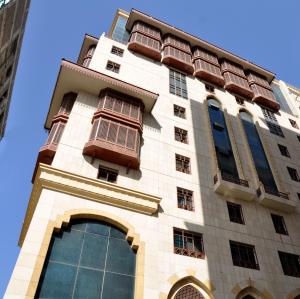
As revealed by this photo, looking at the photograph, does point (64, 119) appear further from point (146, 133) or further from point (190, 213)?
point (190, 213)

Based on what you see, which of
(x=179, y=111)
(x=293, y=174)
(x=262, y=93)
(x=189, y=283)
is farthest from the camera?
(x=262, y=93)

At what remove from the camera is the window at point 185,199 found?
1920 centimetres

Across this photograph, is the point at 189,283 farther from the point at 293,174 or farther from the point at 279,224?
the point at 293,174

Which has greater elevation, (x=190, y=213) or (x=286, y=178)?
(x=286, y=178)

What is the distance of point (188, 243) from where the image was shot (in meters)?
17.4

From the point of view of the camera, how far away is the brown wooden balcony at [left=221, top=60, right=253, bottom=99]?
33.8m

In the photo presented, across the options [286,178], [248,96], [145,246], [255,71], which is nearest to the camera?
[145,246]

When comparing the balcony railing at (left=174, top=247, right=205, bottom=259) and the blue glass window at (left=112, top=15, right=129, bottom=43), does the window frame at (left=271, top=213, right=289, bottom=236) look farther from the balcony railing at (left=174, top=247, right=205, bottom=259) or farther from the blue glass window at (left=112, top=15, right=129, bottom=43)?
the blue glass window at (left=112, top=15, right=129, bottom=43)

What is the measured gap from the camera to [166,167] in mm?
20828

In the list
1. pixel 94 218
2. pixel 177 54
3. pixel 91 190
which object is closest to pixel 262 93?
pixel 177 54

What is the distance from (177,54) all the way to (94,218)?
77.7 ft

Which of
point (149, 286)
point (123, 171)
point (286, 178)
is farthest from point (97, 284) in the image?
point (286, 178)

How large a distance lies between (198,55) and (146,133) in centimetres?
1791

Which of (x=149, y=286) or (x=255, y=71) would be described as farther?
(x=255, y=71)
